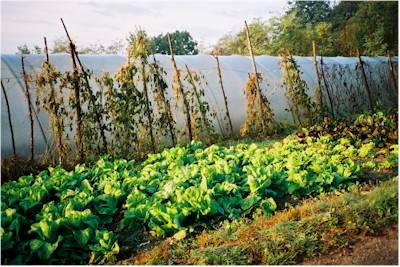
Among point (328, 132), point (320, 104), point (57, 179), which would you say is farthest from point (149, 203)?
point (320, 104)

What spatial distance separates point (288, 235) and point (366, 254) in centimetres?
55

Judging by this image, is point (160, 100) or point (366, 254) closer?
point (366, 254)

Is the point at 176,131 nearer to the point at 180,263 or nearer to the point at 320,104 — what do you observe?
the point at 320,104

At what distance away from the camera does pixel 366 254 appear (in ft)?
10.2

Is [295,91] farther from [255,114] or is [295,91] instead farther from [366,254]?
[366,254]

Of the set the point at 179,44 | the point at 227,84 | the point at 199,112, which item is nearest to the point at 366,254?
the point at 199,112

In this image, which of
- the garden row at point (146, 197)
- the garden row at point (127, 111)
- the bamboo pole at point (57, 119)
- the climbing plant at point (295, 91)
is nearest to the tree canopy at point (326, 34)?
the climbing plant at point (295, 91)

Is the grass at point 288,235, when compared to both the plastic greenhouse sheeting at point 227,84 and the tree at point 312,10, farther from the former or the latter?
the tree at point 312,10

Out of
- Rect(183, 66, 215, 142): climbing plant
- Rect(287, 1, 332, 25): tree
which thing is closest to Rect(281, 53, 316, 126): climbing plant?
Rect(183, 66, 215, 142): climbing plant

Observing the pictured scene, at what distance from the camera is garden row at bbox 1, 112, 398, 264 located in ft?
11.7

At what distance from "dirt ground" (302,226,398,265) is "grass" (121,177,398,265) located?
0.06m

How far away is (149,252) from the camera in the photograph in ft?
11.5

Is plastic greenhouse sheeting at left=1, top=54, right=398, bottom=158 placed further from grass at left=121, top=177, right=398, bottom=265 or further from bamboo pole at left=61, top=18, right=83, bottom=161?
grass at left=121, top=177, right=398, bottom=265

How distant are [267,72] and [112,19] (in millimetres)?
5066
